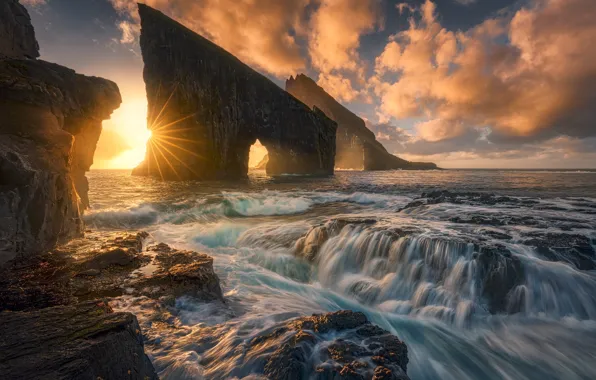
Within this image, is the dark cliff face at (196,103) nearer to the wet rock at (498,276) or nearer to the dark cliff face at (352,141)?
the wet rock at (498,276)

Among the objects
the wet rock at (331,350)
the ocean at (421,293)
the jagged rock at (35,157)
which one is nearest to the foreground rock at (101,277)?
A: the ocean at (421,293)

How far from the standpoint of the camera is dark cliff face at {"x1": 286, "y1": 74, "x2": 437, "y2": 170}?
462 ft

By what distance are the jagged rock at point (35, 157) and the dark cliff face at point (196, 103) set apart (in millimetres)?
35563

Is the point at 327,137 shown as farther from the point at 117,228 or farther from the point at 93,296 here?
the point at 93,296

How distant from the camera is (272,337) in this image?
317 cm

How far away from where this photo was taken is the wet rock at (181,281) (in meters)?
4.36

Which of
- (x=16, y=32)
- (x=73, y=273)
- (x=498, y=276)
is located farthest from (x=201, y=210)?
(x=498, y=276)

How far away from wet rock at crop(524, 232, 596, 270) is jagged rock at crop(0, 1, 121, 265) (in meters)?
11.8

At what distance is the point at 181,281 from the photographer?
462cm

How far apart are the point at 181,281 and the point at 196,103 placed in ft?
145

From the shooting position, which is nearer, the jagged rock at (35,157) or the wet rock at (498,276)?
the wet rock at (498,276)

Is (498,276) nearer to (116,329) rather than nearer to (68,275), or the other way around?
(116,329)

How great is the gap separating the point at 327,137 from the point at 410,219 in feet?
188

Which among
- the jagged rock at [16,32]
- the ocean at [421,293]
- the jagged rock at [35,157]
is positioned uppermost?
the jagged rock at [16,32]
